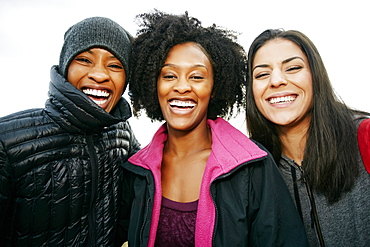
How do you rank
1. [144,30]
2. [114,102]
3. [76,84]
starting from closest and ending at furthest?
[76,84] < [114,102] < [144,30]

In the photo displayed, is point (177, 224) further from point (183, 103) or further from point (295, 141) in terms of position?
point (295, 141)

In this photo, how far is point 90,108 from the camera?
6.20 feet

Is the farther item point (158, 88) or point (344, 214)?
point (158, 88)

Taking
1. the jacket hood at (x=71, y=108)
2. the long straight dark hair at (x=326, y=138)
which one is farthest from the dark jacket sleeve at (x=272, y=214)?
the jacket hood at (x=71, y=108)

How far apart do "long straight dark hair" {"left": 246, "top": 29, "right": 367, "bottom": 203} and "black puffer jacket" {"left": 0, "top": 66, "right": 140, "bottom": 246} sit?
157 centimetres

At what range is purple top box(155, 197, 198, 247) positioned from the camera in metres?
1.94

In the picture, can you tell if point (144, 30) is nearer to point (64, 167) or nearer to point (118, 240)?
point (64, 167)

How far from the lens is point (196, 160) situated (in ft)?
7.67

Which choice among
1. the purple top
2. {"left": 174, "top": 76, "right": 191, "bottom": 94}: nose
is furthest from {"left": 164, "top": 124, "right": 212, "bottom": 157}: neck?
the purple top

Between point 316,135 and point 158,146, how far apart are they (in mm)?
1419

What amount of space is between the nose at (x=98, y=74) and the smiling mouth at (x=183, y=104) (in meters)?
0.58

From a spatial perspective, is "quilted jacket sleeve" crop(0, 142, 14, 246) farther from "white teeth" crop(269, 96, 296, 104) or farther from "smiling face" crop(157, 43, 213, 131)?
"white teeth" crop(269, 96, 296, 104)

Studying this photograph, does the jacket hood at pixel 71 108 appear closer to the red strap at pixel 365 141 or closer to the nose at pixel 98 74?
the nose at pixel 98 74

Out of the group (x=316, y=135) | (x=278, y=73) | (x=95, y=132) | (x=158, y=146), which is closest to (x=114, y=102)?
(x=95, y=132)
